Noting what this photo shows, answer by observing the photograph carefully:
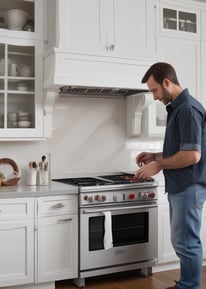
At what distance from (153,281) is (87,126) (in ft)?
4.80

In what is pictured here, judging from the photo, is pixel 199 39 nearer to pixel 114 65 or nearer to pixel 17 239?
pixel 114 65

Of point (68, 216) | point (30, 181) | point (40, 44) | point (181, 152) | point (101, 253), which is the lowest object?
point (101, 253)

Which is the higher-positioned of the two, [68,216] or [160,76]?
[160,76]

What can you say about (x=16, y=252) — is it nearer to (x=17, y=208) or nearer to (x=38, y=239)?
(x=38, y=239)

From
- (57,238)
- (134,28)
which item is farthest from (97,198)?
(134,28)

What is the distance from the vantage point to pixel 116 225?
3.40 m

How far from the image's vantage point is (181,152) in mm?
2709

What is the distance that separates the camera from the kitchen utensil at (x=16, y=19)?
3.41 metres

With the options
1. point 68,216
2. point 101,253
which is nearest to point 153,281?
point 101,253

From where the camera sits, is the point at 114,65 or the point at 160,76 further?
the point at 114,65

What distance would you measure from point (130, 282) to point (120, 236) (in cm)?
40

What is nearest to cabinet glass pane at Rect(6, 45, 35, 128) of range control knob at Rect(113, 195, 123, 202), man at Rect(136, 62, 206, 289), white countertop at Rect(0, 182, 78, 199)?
white countertop at Rect(0, 182, 78, 199)

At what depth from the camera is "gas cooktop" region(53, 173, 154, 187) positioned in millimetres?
3321

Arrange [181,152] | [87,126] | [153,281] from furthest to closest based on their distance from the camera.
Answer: [87,126] → [153,281] → [181,152]
